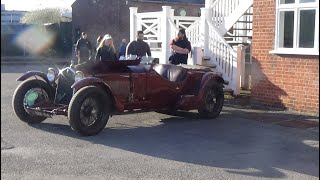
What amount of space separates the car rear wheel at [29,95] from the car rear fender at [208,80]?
292cm

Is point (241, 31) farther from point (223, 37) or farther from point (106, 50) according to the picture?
point (106, 50)

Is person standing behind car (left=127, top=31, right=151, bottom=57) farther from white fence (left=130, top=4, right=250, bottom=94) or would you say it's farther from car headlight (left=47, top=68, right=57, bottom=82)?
car headlight (left=47, top=68, right=57, bottom=82)

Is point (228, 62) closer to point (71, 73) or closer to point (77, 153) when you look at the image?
point (71, 73)

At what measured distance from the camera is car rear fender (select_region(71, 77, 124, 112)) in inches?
295

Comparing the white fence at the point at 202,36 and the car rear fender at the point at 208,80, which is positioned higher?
the white fence at the point at 202,36

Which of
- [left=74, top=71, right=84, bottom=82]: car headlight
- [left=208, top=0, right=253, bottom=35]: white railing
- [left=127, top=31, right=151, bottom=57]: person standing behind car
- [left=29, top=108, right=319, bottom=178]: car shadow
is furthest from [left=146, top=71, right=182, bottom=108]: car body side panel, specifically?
[left=208, top=0, right=253, bottom=35]: white railing

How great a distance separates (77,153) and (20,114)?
249 centimetres

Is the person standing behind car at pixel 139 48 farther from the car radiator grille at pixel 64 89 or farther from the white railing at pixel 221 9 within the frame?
the car radiator grille at pixel 64 89

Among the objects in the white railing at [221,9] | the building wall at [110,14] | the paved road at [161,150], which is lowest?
the paved road at [161,150]

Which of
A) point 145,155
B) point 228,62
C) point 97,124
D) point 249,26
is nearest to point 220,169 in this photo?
point 145,155

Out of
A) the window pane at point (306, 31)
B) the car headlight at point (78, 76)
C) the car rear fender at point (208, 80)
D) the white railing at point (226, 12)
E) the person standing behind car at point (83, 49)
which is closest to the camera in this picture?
the car headlight at point (78, 76)

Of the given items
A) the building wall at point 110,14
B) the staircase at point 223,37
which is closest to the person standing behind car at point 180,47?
the staircase at point 223,37

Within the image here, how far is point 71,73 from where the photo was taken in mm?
8031

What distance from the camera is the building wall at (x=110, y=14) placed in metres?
32.5
